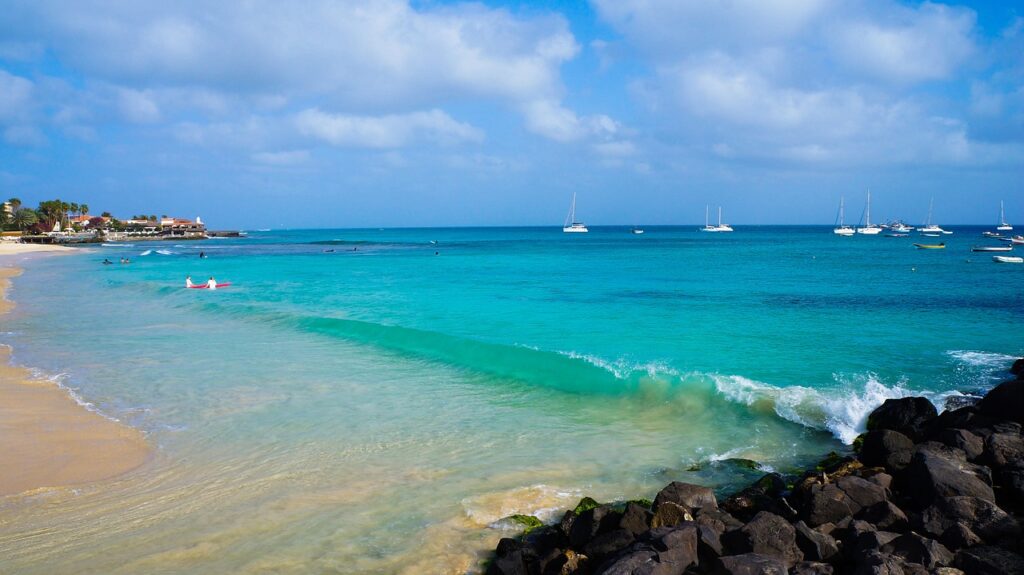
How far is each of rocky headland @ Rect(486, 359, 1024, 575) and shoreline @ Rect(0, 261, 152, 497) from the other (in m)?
6.92

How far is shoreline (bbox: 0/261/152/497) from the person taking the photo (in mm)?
9752

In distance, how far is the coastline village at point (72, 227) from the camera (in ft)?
345

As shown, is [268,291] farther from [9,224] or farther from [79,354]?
[9,224]

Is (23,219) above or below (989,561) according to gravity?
above

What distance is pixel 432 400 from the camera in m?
14.2

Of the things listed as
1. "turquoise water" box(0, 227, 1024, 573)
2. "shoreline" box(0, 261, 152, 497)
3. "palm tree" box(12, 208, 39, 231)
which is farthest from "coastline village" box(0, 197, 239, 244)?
"shoreline" box(0, 261, 152, 497)

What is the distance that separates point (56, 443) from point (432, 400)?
22.3 feet

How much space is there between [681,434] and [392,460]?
518 centimetres

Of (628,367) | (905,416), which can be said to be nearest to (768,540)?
(905,416)

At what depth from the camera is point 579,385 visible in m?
15.5


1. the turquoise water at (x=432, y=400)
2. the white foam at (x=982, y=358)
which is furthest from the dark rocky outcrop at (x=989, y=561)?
the white foam at (x=982, y=358)

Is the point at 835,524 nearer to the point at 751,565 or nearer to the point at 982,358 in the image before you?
the point at 751,565

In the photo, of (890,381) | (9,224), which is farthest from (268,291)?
(9,224)

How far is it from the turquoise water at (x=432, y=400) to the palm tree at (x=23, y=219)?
10154 cm
